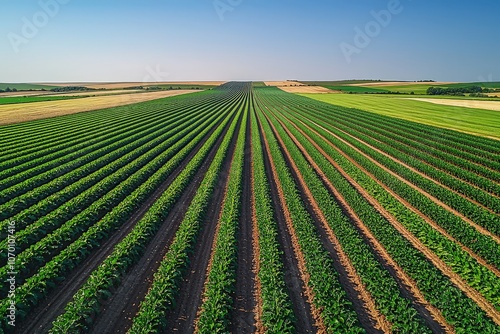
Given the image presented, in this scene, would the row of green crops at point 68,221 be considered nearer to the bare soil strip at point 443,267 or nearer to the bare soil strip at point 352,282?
the bare soil strip at point 352,282

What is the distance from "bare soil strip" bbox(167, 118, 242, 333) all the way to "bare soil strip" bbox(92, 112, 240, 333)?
0.24 m

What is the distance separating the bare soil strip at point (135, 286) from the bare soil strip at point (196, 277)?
24 cm

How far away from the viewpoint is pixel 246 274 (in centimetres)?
1208

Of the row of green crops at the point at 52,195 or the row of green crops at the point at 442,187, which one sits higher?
the row of green crops at the point at 52,195

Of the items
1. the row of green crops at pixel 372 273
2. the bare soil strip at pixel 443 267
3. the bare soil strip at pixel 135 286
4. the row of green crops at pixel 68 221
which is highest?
the row of green crops at pixel 68 221

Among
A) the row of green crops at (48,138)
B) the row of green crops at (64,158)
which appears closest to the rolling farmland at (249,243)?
the row of green crops at (64,158)

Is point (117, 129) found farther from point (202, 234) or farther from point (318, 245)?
point (318, 245)

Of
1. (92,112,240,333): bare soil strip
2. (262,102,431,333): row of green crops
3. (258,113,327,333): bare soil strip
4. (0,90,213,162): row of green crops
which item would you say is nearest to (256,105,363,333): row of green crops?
(258,113,327,333): bare soil strip

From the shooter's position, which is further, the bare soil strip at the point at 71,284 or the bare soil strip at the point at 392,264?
the bare soil strip at the point at 392,264

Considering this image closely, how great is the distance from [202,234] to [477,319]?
36.2 feet

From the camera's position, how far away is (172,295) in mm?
10156

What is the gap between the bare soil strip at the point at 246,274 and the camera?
384 inches

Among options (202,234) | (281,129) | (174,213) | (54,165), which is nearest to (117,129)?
(54,165)

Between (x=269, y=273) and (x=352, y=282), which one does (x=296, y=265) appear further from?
(x=352, y=282)
